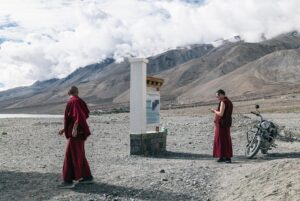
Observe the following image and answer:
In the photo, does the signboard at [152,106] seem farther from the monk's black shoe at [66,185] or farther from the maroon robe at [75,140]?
the monk's black shoe at [66,185]

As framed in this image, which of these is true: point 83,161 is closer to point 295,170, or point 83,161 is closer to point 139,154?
point 295,170

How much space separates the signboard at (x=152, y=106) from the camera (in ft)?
53.6

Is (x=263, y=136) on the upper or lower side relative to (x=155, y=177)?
upper

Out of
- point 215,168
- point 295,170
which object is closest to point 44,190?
point 215,168

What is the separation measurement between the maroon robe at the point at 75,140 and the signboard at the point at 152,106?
6.08 metres

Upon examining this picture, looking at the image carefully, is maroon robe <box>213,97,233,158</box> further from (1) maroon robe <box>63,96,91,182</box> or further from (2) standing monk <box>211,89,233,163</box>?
(1) maroon robe <box>63,96,91,182</box>

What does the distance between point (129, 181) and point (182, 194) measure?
1.46 metres

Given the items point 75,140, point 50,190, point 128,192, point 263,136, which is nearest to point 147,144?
point 263,136

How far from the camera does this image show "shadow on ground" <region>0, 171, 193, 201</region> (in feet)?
30.5

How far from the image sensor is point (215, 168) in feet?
38.3

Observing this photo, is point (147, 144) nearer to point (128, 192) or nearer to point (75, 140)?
point (75, 140)

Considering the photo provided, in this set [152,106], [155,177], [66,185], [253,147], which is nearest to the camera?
[66,185]

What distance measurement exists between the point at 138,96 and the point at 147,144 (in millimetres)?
1418

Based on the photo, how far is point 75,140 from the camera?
33.4 ft
